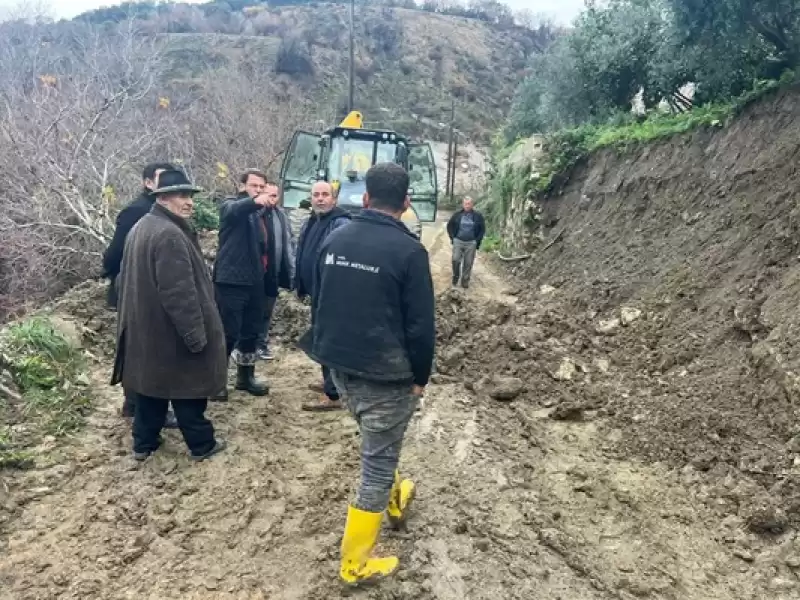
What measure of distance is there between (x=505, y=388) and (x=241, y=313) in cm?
217

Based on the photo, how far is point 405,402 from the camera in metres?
2.95

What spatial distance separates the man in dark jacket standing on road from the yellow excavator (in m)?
0.49

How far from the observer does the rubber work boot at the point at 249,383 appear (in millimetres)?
5305

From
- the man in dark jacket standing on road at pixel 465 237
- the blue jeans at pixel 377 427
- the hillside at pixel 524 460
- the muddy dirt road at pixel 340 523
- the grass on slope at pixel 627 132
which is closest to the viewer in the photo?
the blue jeans at pixel 377 427

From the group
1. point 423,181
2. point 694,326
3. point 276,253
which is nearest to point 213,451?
point 276,253

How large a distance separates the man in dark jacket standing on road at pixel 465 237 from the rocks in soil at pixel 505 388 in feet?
17.6

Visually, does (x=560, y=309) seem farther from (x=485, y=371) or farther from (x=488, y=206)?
(x=488, y=206)

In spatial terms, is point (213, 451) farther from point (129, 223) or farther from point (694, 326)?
point (694, 326)

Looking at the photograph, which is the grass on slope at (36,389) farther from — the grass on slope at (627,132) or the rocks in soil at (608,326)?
the grass on slope at (627,132)

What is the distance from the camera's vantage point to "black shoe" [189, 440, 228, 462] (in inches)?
160

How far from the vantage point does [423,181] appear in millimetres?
10742

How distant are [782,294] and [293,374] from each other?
13.1 ft

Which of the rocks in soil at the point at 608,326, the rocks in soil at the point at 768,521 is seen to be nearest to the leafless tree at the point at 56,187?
the rocks in soil at the point at 608,326

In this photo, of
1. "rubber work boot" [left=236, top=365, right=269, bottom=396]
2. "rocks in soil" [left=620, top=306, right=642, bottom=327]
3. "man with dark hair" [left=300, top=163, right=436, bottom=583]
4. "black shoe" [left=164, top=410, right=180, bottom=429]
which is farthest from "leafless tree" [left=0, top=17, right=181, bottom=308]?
"man with dark hair" [left=300, top=163, right=436, bottom=583]
